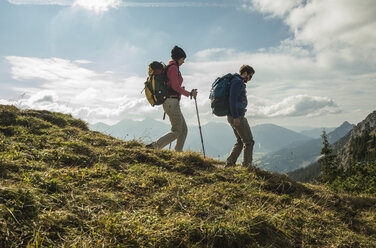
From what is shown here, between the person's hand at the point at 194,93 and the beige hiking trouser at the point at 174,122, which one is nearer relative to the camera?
the beige hiking trouser at the point at 174,122

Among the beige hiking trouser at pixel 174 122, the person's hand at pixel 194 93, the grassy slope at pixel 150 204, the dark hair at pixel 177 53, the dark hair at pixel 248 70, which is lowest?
the grassy slope at pixel 150 204

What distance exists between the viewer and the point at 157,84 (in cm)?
746

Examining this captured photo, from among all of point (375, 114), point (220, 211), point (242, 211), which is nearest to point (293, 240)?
point (242, 211)

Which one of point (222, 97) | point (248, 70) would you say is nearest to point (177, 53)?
point (222, 97)

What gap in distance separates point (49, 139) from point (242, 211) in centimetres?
551

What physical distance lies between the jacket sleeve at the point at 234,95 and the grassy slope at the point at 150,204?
5.57 feet

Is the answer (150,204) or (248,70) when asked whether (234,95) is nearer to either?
(248,70)

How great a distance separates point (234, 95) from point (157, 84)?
9.02ft

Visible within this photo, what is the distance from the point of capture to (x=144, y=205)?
11.3ft

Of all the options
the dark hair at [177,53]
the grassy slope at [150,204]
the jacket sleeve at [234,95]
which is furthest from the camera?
the dark hair at [177,53]

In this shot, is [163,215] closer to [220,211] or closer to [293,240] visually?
[220,211]

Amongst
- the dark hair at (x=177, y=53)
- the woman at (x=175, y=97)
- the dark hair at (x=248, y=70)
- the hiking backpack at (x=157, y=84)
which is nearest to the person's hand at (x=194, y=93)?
the woman at (x=175, y=97)

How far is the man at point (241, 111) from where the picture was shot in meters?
6.46

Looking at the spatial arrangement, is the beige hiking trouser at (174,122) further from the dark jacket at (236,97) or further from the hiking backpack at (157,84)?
the dark jacket at (236,97)
